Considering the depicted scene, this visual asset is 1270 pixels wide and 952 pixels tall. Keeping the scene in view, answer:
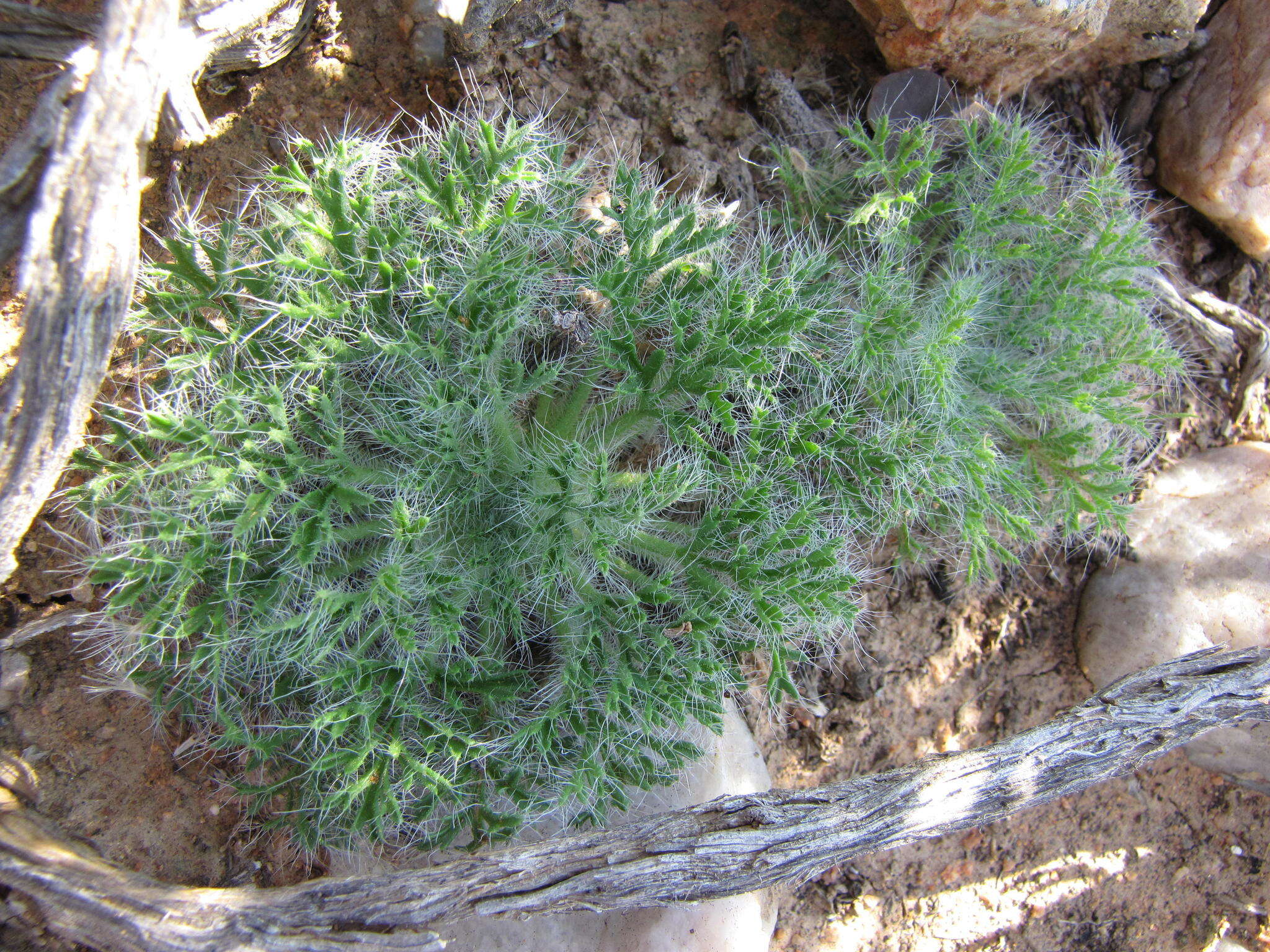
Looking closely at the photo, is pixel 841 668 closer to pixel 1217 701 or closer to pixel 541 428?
pixel 1217 701

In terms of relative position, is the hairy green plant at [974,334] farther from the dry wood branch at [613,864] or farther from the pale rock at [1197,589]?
the dry wood branch at [613,864]

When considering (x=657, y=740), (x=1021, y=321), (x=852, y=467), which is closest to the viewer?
(x=657, y=740)

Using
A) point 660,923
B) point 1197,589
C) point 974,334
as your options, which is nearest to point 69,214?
point 660,923

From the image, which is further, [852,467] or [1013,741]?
[852,467]

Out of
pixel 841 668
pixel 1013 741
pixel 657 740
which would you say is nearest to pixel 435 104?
pixel 657 740

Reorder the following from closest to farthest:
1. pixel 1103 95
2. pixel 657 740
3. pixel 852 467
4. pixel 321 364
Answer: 1. pixel 321 364
2. pixel 657 740
3. pixel 852 467
4. pixel 1103 95

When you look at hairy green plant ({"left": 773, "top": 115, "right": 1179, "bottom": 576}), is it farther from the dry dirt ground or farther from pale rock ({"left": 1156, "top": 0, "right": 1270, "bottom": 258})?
pale rock ({"left": 1156, "top": 0, "right": 1270, "bottom": 258})
